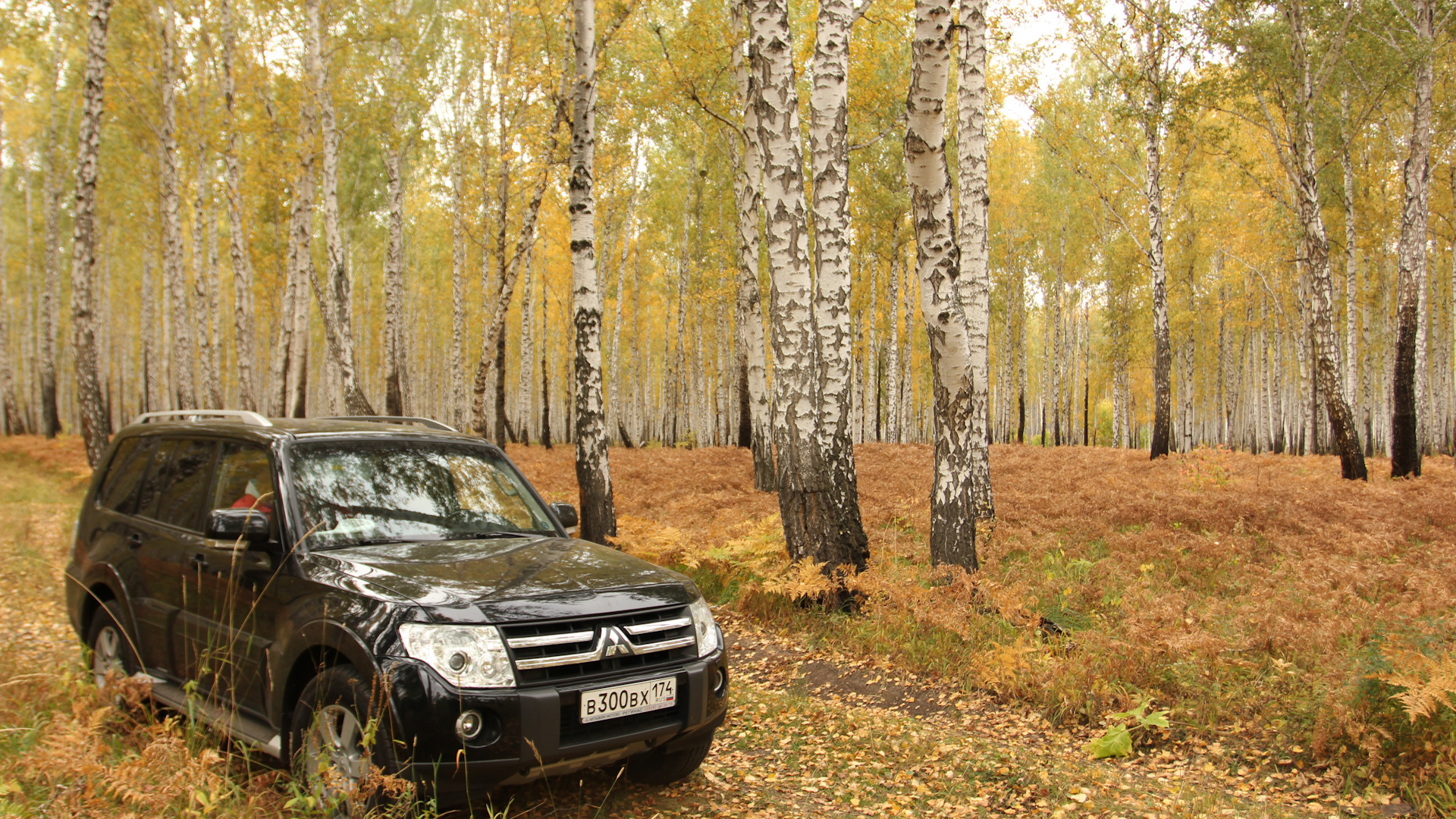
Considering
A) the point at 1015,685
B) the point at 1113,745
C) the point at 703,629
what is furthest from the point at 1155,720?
the point at 703,629

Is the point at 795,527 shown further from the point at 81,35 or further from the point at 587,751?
the point at 81,35

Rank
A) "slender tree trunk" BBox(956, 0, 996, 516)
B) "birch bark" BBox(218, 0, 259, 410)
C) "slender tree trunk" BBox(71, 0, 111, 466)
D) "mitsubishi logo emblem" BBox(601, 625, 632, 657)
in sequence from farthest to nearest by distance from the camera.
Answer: "birch bark" BBox(218, 0, 259, 410) < "slender tree trunk" BBox(71, 0, 111, 466) < "slender tree trunk" BBox(956, 0, 996, 516) < "mitsubishi logo emblem" BBox(601, 625, 632, 657)

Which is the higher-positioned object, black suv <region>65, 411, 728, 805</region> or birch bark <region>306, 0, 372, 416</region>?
birch bark <region>306, 0, 372, 416</region>

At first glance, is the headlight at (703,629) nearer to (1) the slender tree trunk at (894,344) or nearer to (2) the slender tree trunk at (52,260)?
(1) the slender tree trunk at (894,344)

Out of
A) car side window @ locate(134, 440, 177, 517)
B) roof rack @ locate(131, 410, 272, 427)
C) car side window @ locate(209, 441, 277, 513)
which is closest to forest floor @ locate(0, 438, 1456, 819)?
car side window @ locate(134, 440, 177, 517)

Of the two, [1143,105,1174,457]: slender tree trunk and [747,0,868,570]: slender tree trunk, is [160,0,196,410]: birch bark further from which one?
[1143,105,1174,457]: slender tree trunk

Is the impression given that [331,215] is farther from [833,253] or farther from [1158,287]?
[1158,287]

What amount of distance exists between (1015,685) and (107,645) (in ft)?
18.7

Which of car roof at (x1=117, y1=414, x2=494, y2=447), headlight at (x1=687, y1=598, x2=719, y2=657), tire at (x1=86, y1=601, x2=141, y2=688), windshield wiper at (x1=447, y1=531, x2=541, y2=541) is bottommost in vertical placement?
tire at (x1=86, y1=601, x2=141, y2=688)

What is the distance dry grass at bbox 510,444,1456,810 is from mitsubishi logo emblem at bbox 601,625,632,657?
3.09 m

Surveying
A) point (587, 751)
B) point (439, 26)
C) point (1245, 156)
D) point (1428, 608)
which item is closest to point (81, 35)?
point (439, 26)

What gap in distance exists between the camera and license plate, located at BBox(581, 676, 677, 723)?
3143 millimetres

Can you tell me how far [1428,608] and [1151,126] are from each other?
46.8 feet

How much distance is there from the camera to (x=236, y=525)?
3516 mm
